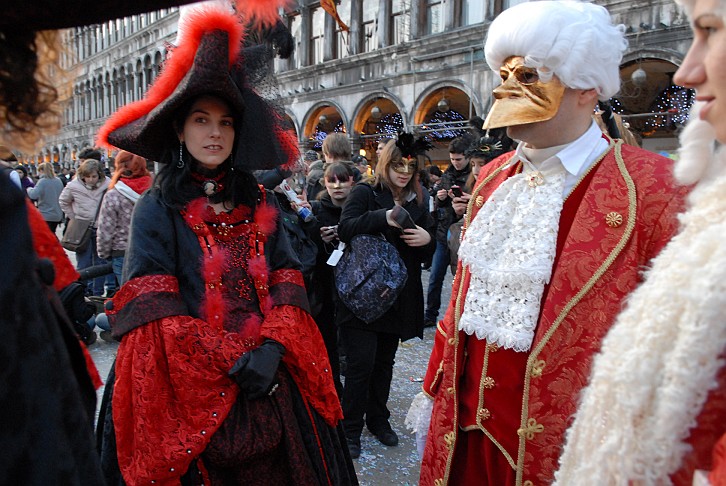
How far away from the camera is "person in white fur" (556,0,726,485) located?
73 centimetres

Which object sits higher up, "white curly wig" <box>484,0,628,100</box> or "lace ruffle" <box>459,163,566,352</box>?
"white curly wig" <box>484,0,628,100</box>

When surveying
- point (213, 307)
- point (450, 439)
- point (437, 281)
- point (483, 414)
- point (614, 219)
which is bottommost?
point (437, 281)

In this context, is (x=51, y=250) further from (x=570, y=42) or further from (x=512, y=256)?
(x=570, y=42)

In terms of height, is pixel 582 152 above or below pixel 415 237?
above

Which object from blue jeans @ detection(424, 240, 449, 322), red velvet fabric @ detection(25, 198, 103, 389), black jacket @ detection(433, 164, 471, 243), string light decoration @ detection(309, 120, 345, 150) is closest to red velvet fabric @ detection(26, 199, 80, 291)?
red velvet fabric @ detection(25, 198, 103, 389)

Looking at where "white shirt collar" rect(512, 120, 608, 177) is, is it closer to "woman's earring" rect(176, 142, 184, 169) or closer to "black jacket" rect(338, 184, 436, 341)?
"woman's earring" rect(176, 142, 184, 169)

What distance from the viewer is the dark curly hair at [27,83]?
83 centimetres

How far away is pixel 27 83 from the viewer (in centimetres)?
88

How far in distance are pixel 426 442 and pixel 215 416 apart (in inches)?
28.2

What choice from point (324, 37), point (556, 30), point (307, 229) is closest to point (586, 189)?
point (556, 30)

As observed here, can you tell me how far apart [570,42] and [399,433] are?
2.87 meters

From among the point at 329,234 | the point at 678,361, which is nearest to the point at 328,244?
the point at 329,234

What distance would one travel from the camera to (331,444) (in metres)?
2.04

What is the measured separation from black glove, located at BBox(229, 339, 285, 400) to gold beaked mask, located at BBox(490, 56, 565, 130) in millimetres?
1067
